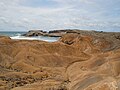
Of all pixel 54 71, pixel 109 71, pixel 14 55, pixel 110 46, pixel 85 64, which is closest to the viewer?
pixel 109 71

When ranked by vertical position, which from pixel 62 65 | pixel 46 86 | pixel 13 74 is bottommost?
pixel 46 86

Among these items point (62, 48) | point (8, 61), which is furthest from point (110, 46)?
point (8, 61)

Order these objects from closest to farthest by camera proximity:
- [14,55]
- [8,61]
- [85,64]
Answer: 1. [85,64]
2. [8,61]
3. [14,55]

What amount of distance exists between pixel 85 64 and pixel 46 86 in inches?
179

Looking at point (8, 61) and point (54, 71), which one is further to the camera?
point (8, 61)

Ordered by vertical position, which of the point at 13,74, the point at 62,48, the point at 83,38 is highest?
the point at 83,38

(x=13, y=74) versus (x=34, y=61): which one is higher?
(x=34, y=61)

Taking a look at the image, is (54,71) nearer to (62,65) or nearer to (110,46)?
(62,65)

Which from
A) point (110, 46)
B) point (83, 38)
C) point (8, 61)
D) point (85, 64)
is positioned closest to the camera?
point (85, 64)

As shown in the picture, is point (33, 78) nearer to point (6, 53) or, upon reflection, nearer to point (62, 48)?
point (6, 53)

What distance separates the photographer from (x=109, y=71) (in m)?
10.4

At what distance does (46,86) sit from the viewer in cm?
1102

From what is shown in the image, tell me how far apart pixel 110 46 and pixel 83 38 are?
477cm

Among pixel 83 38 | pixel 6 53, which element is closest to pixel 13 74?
pixel 6 53
